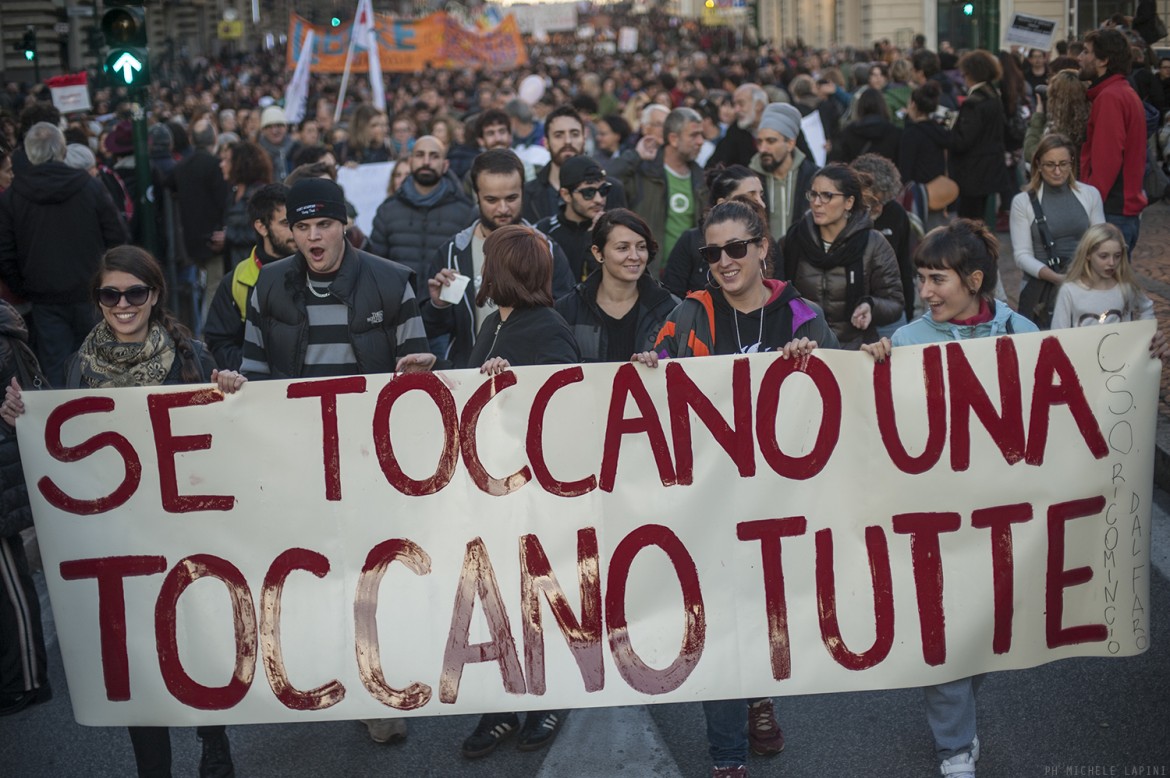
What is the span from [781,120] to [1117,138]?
2.25 meters

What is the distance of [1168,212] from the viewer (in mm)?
14320

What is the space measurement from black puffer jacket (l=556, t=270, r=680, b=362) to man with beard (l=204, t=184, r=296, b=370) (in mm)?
1143

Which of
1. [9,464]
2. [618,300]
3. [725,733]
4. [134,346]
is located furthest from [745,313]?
[9,464]

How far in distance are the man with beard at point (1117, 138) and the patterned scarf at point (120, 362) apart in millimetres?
5963

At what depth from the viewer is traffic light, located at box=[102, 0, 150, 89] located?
1095 cm

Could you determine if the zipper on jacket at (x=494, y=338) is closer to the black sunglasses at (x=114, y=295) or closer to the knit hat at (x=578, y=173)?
the black sunglasses at (x=114, y=295)

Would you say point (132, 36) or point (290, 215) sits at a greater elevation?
point (132, 36)

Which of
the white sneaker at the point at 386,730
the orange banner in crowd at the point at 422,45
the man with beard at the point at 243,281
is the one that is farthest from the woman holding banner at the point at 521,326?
the orange banner in crowd at the point at 422,45

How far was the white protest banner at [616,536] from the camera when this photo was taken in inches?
164

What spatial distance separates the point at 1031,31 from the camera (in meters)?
15.0

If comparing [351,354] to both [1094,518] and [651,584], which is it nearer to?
[651,584]

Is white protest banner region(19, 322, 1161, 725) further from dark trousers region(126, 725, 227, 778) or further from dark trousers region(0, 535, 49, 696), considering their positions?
dark trousers region(0, 535, 49, 696)

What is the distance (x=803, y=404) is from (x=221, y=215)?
7.46m

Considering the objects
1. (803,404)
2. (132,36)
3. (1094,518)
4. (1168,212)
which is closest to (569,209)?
(803,404)
